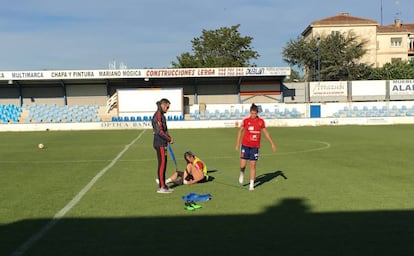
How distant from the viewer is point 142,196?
7953 mm

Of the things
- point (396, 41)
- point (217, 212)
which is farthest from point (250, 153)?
point (396, 41)

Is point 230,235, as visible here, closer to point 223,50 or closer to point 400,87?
point 400,87

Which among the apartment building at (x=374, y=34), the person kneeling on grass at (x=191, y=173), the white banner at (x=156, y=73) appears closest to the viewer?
the person kneeling on grass at (x=191, y=173)

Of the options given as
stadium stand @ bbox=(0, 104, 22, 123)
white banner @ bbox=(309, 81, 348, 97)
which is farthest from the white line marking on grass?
white banner @ bbox=(309, 81, 348, 97)

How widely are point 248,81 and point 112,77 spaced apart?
1466 centimetres

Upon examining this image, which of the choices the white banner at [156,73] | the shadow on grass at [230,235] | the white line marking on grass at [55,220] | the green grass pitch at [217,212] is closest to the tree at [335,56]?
the white banner at [156,73]

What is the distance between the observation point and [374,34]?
74000 mm

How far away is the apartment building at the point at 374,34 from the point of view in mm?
73500

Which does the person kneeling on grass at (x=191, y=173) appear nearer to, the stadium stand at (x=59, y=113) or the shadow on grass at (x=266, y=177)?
the shadow on grass at (x=266, y=177)

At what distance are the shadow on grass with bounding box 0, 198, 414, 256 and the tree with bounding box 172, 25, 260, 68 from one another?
62.1 m

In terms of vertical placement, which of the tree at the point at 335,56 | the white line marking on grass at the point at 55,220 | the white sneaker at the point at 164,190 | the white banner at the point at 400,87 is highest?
the tree at the point at 335,56

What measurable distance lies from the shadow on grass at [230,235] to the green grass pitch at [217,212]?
0.04 feet

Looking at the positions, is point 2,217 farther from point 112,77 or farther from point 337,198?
point 112,77

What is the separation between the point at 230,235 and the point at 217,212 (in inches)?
48.8
